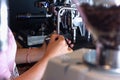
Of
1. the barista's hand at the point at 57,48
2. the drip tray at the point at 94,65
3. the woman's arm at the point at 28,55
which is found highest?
the drip tray at the point at 94,65

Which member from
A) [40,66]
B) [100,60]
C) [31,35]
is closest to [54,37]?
[40,66]

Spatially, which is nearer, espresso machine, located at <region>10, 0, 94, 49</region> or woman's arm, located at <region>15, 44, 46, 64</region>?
woman's arm, located at <region>15, 44, 46, 64</region>

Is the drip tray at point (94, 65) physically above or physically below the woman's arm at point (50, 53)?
above

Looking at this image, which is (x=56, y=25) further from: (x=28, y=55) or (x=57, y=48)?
(x=57, y=48)

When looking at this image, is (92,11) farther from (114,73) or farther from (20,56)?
(20,56)

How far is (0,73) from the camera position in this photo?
2.75 ft

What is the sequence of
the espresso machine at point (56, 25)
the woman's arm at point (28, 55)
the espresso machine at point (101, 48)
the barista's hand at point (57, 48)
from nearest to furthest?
the espresso machine at point (101, 48), the barista's hand at point (57, 48), the woman's arm at point (28, 55), the espresso machine at point (56, 25)

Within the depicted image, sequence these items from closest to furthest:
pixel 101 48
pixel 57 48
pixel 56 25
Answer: pixel 101 48 < pixel 57 48 < pixel 56 25

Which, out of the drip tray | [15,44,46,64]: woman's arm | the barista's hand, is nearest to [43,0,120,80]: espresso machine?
the drip tray

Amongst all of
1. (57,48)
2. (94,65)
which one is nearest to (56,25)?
(57,48)

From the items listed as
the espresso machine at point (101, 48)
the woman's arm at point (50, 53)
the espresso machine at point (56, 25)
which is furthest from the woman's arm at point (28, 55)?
the espresso machine at point (101, 48)

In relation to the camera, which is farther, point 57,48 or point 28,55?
point 28,55

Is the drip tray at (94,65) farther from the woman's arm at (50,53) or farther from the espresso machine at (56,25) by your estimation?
the espresso machine at (56,25)

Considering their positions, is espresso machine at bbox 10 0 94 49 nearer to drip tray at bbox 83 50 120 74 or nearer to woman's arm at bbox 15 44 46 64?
woman's arm at bbox 15 44 46 64
